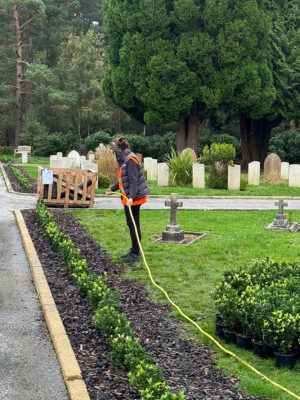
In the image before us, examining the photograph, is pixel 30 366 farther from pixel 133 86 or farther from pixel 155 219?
pixel 133 86

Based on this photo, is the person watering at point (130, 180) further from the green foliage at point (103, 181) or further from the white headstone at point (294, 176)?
the white headstone at point (294, 176)

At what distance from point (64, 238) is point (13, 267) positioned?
1.16m

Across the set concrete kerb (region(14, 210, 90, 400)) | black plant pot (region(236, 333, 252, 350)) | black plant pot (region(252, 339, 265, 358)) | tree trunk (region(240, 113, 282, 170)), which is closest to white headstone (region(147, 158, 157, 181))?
tree trunk (region(240, 113, 282, 170))

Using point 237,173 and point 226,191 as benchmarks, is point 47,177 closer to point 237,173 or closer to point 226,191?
point 226,191

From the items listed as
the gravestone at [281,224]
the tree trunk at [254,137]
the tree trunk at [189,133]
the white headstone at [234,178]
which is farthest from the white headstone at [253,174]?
the gravestone at [281,224]

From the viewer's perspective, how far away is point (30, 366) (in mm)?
4383

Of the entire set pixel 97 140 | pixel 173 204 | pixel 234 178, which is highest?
pixel 97 140

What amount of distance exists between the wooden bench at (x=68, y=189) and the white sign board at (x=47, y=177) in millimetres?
381

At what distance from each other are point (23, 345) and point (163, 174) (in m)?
14.2

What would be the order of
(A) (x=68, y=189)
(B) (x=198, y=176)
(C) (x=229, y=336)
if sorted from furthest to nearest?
(B) (x=198, y=176) → (A) (x=68, y=189) → (C) (x=229, y=336)

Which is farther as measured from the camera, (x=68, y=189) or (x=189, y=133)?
(x=189, y=133)

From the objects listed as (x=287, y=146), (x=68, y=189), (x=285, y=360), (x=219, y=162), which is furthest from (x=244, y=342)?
(x=287, y=146)

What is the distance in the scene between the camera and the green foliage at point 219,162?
18.8 metres

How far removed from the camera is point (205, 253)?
335 inches
